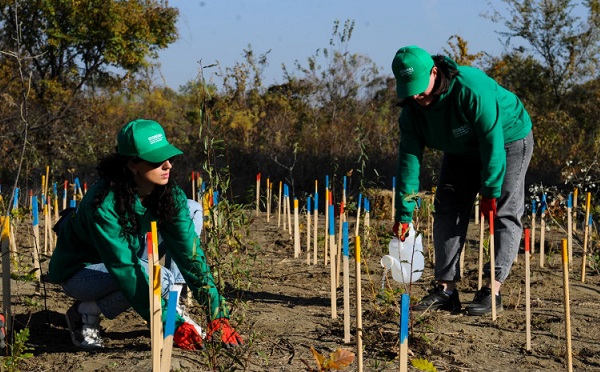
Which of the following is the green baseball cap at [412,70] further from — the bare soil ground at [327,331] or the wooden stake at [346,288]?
the bare soil ground at [327,331]

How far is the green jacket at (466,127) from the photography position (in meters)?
3.85

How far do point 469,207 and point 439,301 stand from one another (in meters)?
0.55

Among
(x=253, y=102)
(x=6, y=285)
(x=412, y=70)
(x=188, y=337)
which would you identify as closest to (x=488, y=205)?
(x=412, y=70)

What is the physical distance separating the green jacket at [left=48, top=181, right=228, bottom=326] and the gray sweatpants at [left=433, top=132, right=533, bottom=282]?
4.80ft

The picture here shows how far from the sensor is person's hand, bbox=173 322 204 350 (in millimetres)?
3215

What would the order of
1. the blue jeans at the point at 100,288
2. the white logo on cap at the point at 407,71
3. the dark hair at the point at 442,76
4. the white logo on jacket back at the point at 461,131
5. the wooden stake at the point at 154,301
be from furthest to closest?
the white logo on jacket back at the point at 461,131 < the dark hair at the point at 442,76 < the white logo on cap at the point at 407,71 < the blue jeans at the point at 100,288 < the wooden stake at the point at 154,301

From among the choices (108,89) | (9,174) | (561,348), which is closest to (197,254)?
(561,348)

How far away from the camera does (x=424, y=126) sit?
4.16 m

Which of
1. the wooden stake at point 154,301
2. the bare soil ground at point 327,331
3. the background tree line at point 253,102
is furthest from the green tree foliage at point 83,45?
the wooden stake at point 154,301

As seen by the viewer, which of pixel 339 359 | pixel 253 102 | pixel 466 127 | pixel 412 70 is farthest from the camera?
pixel 253 102

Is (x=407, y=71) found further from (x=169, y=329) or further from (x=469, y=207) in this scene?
(x=169, y=329)

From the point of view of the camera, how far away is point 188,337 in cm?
323

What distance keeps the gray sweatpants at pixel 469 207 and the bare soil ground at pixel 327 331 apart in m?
0.30

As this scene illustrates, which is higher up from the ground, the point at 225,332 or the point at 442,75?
the point at 442,75
